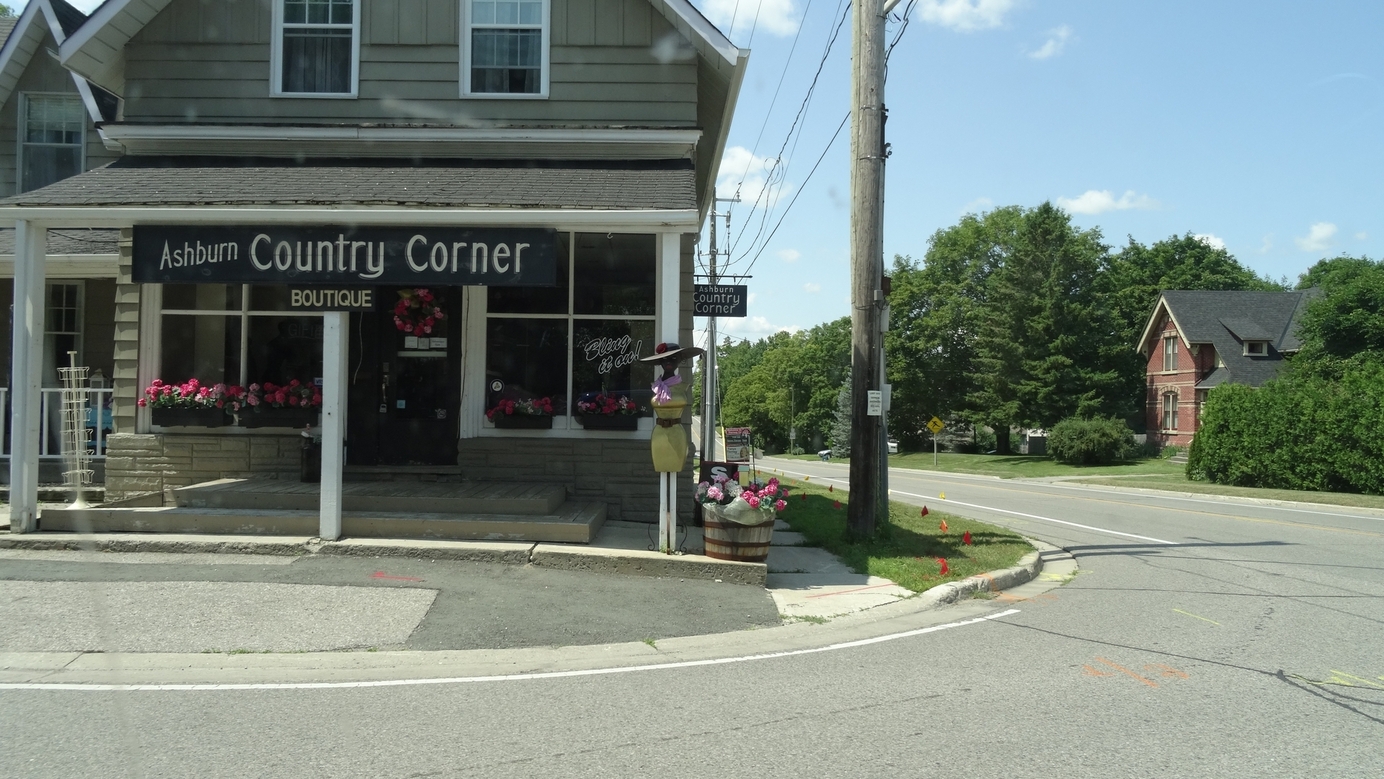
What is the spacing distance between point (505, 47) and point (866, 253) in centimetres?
550

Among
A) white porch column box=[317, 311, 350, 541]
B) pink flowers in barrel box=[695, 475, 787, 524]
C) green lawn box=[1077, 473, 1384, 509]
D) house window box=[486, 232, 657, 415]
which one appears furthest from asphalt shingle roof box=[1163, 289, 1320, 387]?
white porch column box=[317, 311, 350, 541]

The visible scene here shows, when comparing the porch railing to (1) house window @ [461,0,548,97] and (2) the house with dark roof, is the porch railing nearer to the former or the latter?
(1) house window @ [461,0,548,97]

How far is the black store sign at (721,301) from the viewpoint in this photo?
14062 millimetres

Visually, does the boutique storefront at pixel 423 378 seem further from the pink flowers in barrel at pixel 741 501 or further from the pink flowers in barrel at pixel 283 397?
the pink flowers in barrel at pixel 741 501

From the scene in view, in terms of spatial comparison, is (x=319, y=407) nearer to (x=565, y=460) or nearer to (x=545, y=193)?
(x=565, y=460)

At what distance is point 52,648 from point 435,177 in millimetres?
6478

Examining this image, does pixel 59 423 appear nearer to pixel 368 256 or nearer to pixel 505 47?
pixel 368 256

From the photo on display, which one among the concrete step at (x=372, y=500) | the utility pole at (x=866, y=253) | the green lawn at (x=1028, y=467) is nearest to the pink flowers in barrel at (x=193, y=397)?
the concrete step at (x=372, y=500)

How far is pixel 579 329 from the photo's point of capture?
11867 mm

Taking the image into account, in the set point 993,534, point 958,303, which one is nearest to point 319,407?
point 993,534

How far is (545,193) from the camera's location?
33.8 ft

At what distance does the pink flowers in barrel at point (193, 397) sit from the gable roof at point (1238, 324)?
157 ft

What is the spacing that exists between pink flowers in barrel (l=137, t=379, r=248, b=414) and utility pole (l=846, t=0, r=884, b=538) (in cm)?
743

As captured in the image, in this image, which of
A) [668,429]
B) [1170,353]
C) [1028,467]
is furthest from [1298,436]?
[1170,353]
